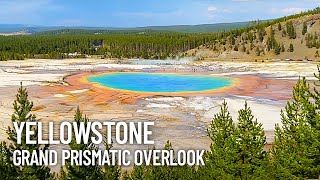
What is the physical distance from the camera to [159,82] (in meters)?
57.8

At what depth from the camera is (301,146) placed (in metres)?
15.2

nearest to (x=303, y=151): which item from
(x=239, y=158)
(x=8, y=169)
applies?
(x=239, y=158)

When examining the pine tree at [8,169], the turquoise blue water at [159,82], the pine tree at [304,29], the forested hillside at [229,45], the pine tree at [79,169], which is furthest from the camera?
the pine tree at [304,29]

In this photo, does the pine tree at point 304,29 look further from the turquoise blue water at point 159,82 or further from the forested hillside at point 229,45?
the turquoise blue water at point 159,82

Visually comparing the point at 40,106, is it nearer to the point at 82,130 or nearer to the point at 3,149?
the point at 3,149

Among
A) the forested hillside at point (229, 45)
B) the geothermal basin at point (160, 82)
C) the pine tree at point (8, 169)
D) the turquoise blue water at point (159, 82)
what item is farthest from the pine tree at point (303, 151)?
the forested hillside at point (229, 45)

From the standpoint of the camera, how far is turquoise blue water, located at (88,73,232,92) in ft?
168

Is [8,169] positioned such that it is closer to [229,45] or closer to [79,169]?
[79,169]

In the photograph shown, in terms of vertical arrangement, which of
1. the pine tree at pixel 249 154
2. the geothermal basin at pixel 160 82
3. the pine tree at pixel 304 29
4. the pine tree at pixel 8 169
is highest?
the pine tree at pixel 304 29

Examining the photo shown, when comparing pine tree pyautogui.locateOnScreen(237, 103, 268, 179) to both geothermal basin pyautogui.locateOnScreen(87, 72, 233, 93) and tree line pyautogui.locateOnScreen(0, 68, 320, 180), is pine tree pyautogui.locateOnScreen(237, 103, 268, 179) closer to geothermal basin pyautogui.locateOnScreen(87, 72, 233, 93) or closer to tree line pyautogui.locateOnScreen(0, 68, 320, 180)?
tree line pyautogui.locateOnScreen(0, 68, 320, 180)

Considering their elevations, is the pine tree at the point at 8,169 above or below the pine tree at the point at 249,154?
below

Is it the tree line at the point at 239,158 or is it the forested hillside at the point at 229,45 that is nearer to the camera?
the tree line at the point at 239,158

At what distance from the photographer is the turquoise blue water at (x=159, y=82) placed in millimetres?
51188

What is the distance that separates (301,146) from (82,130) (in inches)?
328
